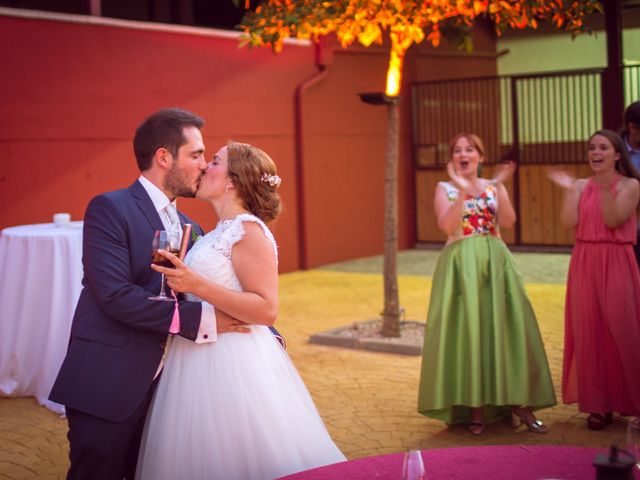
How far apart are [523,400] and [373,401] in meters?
1.17

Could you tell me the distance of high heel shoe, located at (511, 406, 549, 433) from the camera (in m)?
5.45

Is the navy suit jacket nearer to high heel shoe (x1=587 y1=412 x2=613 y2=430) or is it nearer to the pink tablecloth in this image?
the pink tablecloth

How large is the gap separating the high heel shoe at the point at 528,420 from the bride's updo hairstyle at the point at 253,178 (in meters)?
2.71

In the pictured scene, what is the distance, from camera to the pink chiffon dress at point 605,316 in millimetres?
5402

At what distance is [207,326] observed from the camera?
10.4ft

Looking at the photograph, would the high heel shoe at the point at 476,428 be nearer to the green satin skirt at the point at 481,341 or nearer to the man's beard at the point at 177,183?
the green satin skirt at the point at 481,341

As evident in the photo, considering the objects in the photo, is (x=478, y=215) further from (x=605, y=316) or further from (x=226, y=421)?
(x=226, y=421)

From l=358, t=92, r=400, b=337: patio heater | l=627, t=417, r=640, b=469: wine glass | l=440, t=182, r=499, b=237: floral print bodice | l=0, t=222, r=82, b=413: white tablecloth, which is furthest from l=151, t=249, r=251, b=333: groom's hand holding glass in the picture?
l=358, t=92, r=400, b=337: patio heater

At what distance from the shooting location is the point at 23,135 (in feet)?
30.1

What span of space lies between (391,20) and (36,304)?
11.1 feet

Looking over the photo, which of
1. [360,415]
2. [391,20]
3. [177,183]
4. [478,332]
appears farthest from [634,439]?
[391,20]

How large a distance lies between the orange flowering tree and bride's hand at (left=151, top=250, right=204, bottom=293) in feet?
14.7

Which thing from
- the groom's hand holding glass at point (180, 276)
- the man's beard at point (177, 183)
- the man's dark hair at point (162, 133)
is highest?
the man's dark hair at point (162, 133)

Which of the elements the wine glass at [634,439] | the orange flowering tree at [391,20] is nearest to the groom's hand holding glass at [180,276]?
the wine glass at [634,439]
